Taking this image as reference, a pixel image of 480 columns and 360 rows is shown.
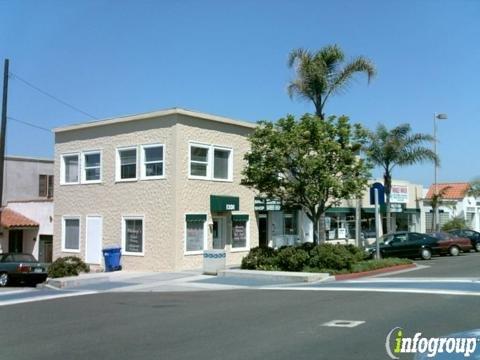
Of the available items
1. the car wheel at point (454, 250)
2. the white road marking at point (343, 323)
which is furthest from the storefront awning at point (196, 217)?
the car wheel at point (454, 250)

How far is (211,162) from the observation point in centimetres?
Answer: 2652

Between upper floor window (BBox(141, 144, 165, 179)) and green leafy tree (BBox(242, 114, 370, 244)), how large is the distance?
14.8 ft

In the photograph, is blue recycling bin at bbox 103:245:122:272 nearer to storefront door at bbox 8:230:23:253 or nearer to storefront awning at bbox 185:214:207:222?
storefront awning at bbox 185:214:207:222

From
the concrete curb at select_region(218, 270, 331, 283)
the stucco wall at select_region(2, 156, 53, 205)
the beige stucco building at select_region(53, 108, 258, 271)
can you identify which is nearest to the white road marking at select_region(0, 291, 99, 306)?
the concrete curb at select_region(218, 270, 331, 283)

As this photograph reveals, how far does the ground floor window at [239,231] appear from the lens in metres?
27.7

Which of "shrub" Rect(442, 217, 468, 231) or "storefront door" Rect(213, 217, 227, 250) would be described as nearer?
"storefront door" Rect(213, 217, 227, 250)

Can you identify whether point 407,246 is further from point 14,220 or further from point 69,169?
point 14,220

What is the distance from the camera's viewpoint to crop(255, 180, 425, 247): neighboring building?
30.2 m

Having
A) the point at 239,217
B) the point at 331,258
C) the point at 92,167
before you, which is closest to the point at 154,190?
the point at 239,217

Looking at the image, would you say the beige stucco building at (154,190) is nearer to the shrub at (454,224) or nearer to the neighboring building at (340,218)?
the neighboring building at (340,218)

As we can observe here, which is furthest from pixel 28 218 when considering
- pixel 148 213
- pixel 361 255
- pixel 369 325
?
pixel 369 325

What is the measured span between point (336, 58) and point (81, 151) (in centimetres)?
1305

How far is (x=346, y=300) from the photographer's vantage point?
45.1 ft

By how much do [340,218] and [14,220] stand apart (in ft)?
64.9
